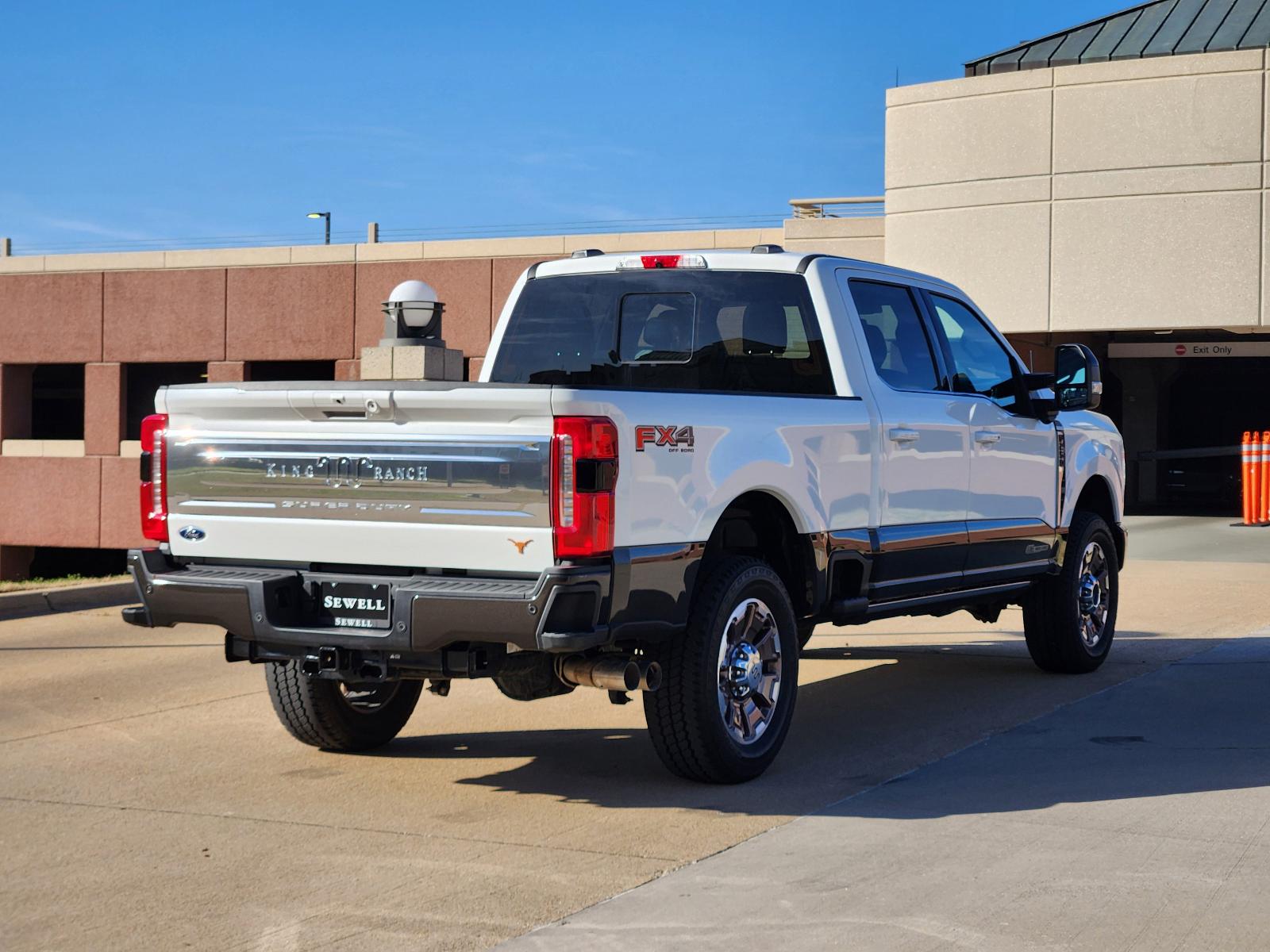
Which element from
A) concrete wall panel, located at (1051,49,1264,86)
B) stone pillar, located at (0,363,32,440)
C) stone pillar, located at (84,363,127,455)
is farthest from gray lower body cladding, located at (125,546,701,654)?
stone pillar, located at (0,363,32,440)

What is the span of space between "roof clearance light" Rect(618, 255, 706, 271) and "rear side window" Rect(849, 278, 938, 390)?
740 mm

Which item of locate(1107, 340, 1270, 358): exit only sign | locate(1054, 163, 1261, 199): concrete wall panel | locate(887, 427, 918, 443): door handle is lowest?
locate(887, 427, 918, 443): door handle

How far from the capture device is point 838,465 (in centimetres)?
705

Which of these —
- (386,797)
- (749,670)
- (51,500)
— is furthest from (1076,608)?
(51,500)

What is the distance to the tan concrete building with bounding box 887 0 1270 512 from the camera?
24750 millimetres

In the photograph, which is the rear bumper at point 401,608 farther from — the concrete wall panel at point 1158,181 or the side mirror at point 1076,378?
the concrete wall panel at point 1158,181

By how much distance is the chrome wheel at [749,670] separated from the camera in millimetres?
6383

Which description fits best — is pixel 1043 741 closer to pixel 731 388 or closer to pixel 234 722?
pixel 731 388

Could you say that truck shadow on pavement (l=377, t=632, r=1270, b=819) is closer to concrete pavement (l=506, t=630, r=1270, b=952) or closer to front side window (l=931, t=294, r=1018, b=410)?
concrete pavement (l=506, t=630, r=1270, b=952)

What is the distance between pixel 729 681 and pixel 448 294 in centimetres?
2268

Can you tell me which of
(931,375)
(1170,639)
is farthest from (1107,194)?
(931,375)

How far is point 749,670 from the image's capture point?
6.51m

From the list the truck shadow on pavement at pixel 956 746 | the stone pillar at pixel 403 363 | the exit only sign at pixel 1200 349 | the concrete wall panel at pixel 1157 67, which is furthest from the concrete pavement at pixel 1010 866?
the exit only sign at pixel 1200 349

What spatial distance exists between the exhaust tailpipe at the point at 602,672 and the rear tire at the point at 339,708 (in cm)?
129
